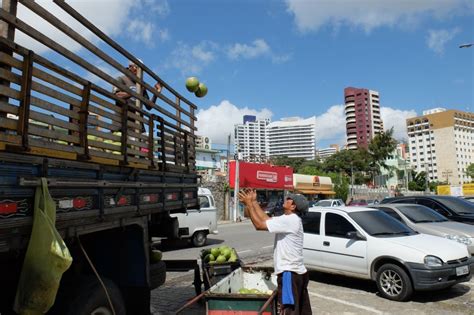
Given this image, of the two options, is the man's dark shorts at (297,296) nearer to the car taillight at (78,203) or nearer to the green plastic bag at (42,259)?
the car taillight at (78,203)

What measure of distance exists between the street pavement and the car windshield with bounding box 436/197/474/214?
152 inches

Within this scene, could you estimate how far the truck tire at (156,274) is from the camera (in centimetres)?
506

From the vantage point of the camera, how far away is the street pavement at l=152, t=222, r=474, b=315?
6.25m

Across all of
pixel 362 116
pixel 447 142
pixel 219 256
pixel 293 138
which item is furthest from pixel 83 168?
pixel 362 116

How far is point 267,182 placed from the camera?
126 ft

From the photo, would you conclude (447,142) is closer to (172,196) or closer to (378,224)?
(378,224)

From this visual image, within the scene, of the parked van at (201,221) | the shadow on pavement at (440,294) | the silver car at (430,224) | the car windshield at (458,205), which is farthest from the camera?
the parked van at (201,221)

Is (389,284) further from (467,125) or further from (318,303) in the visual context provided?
(467,125)

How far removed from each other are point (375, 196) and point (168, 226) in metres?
64.8

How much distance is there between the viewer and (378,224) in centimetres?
777

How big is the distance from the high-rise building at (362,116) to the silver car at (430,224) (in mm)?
132163

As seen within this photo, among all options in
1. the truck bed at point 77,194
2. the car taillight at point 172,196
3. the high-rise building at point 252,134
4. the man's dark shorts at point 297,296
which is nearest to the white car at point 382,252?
the man's dark shorts at point 297,296

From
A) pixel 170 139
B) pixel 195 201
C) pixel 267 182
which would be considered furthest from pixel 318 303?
pixel 267 182

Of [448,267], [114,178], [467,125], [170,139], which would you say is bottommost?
[448,267]
